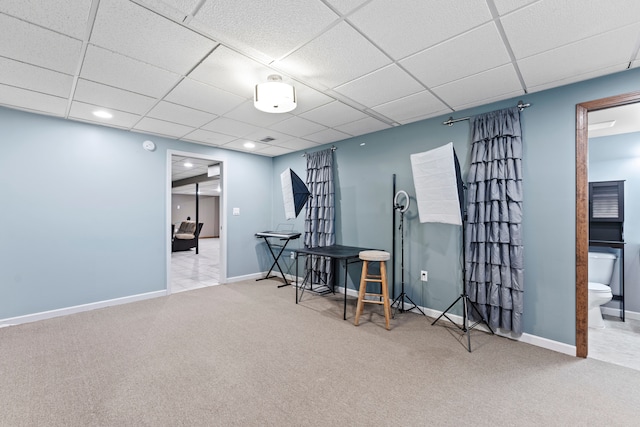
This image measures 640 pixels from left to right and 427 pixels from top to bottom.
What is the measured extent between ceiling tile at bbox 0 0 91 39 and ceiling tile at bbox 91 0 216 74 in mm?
69

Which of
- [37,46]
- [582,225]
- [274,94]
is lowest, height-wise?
[582,225]

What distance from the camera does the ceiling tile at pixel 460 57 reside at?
1805 millimetres

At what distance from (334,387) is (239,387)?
0.67m

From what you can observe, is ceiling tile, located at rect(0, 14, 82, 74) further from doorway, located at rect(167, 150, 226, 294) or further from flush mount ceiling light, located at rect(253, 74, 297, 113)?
doorway, located at rect(167, 150, 226, 294)

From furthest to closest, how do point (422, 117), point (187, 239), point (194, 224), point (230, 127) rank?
point (194, 224), point (187, 239), point (230, 127), point (422, 117)

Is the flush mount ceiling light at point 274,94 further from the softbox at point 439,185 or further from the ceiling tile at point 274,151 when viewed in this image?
the ceiling tile at point 274,151

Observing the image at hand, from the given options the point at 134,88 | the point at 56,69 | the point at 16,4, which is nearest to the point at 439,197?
the point at 134,88

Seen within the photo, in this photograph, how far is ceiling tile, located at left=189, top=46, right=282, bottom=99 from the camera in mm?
2027

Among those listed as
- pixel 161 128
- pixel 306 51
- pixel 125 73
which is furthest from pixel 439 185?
pixel 161 128

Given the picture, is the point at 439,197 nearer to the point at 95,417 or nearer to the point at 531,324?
the point at 531,324

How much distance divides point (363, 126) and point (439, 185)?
1420 millimetres

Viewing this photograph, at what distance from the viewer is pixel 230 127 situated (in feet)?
12.0

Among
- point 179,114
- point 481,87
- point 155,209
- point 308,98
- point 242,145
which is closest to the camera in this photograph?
point 481,87

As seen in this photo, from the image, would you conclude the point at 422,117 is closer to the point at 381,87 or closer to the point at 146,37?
the point at 381,87
